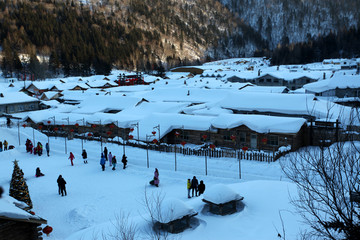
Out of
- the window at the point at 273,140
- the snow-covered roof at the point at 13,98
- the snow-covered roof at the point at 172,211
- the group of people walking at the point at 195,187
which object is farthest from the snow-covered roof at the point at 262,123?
the snow-covered roof at the point at 13,98

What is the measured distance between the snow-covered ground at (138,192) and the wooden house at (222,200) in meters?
0.30

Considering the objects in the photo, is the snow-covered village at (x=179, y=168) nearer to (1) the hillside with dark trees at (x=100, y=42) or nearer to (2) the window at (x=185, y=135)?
Answer: (2) the window at (x=185, y=135)

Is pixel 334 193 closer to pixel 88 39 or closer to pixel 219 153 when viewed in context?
pixel 219 153

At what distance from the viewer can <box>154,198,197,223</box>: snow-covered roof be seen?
33.8 feet

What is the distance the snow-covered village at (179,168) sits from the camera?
10469mm

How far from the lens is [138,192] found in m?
17.4

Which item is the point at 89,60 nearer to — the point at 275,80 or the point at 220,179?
the point at 275,80

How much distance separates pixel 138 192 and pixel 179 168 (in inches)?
190

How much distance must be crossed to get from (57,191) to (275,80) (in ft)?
199

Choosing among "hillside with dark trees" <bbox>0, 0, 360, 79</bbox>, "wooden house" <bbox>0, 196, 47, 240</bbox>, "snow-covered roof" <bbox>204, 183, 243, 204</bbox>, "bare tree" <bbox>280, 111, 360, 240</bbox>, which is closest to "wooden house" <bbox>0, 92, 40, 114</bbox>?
"wooden house" <bbox>0, 196, 47, 240</bbox>

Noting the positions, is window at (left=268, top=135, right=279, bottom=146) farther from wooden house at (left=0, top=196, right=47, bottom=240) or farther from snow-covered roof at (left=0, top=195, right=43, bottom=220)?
snow-covered roof at (left=0, top=195, right=43, bottom=220)

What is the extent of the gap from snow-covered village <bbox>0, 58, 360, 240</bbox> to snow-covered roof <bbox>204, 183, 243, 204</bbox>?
4cm

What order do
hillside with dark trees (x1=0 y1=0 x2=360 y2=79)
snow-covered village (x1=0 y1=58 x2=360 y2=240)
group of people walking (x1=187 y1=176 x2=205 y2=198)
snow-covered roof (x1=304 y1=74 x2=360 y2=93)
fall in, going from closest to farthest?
snow-covered village (x1=0 y1=58 x2=360 y2=240)
group of people walking (x1=187 y1=176 x2=205 y2=198)
snow-covered roof (x1=304 y1=74 x2=360 y2=93)
hillside with dark trees (x1=0 y1=0 x2=360 y2=79)

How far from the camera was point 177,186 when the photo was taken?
716 inches
